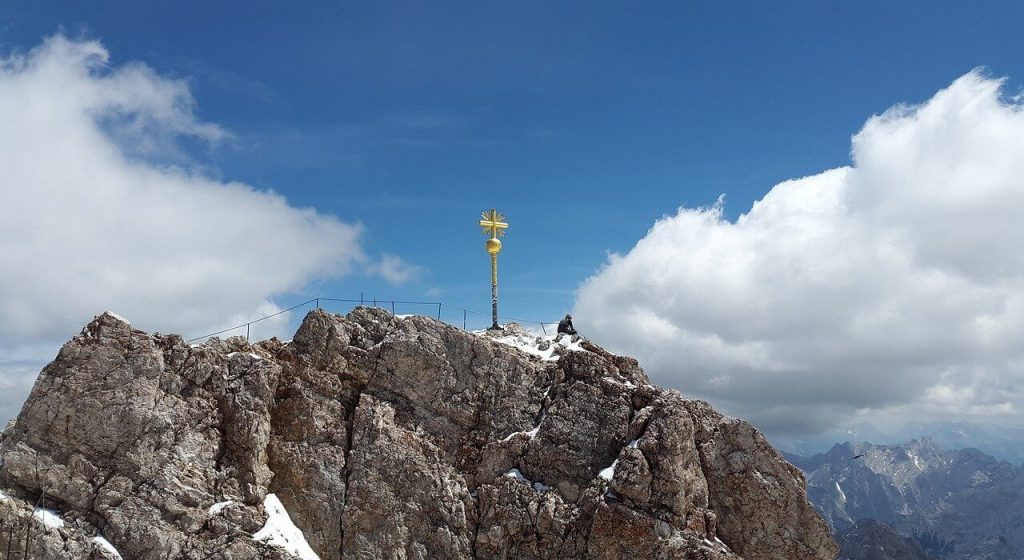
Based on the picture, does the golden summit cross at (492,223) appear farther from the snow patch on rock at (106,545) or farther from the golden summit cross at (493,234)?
the snow patch on rock at (106,545)

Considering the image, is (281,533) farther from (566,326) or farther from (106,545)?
(566,326)

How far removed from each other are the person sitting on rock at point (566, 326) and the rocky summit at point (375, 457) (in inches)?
252

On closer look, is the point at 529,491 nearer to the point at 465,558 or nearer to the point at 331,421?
the point at 465,558

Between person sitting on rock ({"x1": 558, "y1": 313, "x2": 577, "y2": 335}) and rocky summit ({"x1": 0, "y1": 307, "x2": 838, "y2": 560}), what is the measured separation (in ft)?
21.0

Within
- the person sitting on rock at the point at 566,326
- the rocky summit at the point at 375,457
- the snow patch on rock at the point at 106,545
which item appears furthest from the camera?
the person sitting on rock at the point at 566,326

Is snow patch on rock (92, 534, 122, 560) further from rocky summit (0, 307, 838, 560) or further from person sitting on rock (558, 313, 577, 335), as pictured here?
person sitting on rock (558, 313, 577, 335)

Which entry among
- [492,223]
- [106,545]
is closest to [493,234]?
[492,223]

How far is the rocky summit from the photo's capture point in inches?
2061

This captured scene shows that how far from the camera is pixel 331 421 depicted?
60375 millimetres

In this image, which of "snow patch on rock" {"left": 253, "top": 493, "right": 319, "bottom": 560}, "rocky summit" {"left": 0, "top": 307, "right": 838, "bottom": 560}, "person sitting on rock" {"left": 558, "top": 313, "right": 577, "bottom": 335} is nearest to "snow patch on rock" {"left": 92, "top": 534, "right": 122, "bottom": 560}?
"rocky summit" {"left": 0, "top": 307, "right": 838, "bottom": 560}

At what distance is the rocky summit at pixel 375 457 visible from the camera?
52344 mm

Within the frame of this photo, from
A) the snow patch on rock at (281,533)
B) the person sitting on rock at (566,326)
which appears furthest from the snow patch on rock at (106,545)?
the person sitting on rock at (566,326)

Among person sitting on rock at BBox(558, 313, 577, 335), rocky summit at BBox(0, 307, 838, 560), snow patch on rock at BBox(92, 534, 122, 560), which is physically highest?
person sitting on rock at BBox(558, 313, 577, 335)

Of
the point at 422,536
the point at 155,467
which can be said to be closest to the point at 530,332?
the point at 422,536
